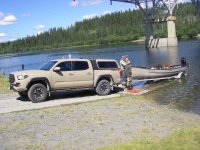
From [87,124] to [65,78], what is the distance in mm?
5589

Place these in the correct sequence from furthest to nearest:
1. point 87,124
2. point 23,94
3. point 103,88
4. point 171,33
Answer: point 171,33, point 103,88, point 23,94, point 87,124

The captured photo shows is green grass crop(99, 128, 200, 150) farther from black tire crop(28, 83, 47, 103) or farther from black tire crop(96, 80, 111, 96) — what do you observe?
black tire crop(96, 80, 111, 96)

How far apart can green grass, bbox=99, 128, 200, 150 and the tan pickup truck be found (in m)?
7.66

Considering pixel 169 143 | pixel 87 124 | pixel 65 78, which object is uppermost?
pixel 65 78

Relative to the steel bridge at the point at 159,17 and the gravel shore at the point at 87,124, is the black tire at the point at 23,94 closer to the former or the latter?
the gravel shore at the point at 87,124

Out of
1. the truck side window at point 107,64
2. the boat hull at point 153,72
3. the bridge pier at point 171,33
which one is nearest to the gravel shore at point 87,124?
the truck side window at point 107,64

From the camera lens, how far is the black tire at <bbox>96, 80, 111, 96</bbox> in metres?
19.5

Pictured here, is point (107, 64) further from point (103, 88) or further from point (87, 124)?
point (87, 124)

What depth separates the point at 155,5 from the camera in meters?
112

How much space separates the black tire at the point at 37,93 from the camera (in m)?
17.5

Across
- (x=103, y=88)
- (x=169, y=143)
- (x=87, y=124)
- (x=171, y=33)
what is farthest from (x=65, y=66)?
(x=171, y=33)

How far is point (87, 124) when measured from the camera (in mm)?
13047

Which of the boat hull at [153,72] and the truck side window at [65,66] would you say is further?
the boat hull at [153,72]

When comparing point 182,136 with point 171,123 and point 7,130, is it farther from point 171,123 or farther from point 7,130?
point 7,130
